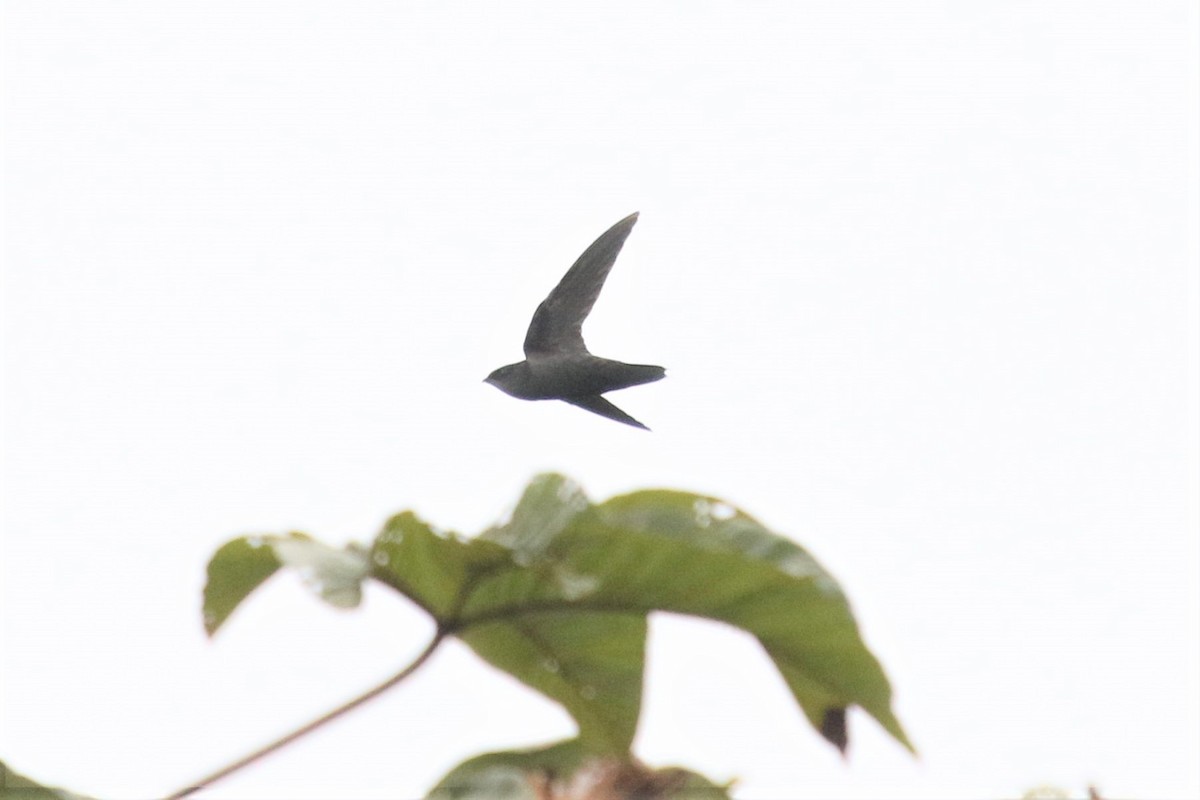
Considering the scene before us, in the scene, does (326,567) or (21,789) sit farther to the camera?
(21,789)

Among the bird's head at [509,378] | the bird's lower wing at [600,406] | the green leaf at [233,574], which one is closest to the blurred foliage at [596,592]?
the green leaf at [233,574]

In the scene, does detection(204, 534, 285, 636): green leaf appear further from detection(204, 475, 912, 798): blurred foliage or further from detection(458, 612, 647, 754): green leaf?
detection(458, 612, 647, 754): green leaf

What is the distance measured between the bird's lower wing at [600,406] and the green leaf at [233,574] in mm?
526

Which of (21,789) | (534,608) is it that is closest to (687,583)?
(534,608)

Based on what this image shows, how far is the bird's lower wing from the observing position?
7.57 feet

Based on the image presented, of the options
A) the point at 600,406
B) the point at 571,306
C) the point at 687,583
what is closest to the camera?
the point at 687,583

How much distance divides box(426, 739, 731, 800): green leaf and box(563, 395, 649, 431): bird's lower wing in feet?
1.67

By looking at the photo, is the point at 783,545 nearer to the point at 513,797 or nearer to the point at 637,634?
the point at 637,634

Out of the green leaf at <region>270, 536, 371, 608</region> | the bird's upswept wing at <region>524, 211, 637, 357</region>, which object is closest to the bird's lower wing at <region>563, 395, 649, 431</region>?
the bird's upswept wing at <region>524, 211, 637, 357</region>

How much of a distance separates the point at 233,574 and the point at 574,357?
2.04ft

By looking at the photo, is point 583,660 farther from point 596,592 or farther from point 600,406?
point 600,406

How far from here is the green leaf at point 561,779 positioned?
74.4 inches

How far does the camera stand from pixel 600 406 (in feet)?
7.64

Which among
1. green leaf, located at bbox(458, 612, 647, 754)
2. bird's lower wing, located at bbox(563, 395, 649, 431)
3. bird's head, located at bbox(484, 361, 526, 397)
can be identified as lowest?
green leaf, located at bbox(458, 612, 647, 754)
